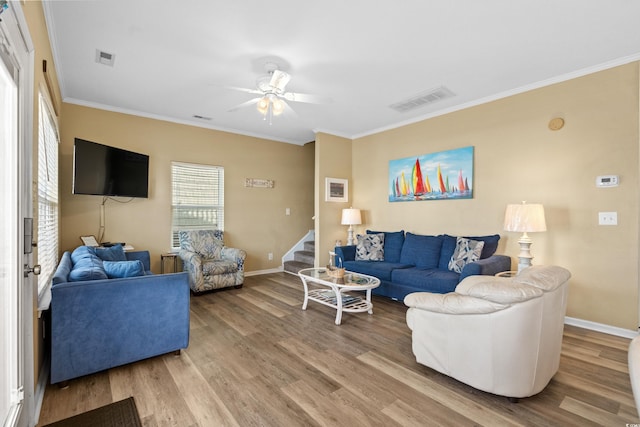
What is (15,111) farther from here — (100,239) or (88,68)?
(100,239)

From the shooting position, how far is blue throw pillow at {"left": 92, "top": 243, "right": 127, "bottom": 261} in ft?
11.3

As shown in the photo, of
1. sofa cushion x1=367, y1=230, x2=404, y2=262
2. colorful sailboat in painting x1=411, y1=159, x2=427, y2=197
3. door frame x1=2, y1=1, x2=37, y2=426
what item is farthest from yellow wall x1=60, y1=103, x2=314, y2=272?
door frame x1=2, y1=1, x2=37, y2=426

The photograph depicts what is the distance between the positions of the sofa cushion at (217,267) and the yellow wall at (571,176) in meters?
3.18

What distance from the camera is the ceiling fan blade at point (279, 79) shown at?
9.45 feet

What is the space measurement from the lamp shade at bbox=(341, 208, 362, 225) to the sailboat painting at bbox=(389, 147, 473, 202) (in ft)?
2.02

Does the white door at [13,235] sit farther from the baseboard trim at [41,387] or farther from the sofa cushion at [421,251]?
the sofa cushion at [421,251]

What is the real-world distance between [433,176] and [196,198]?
385 centimetres

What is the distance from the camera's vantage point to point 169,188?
4.86 m

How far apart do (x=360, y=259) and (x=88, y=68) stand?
4054 mm

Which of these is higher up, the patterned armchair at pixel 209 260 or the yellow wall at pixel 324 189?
the yellow wall at pixel 324 189

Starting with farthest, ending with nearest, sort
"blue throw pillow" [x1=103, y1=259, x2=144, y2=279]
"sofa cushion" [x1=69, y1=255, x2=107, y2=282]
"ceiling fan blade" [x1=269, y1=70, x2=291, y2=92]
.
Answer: "ceiling fan blade" [x1=269, y1=70, x2=291, y2=92], "blue throw pillow" [x1=103, y1=259, x2=144, y2=279], "sofa cushion" [x1=69, y1=255, x2=107, y2=282]

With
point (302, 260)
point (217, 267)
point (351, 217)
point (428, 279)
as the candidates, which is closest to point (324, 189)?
point (351, 217)

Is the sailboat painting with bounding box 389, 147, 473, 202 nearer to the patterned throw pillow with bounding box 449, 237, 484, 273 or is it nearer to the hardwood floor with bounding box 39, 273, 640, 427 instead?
the patterned throw pillow with bounding box 449, 237, 484, 273

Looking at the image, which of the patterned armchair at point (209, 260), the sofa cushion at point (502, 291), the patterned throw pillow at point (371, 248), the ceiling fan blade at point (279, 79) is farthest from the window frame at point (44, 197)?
the patterned throw pillow at point (371, 248)
